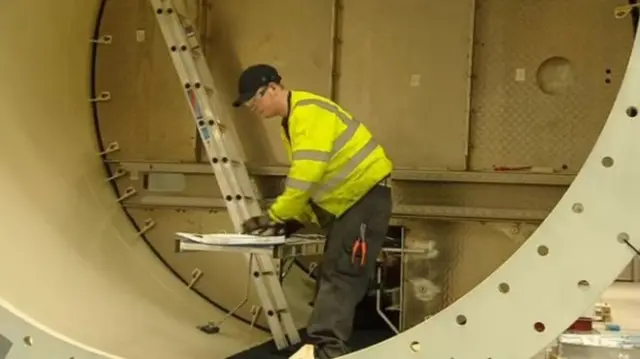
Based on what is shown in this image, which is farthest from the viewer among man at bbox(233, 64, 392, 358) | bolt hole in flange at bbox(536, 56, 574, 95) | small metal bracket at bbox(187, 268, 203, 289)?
small metal bracket at bbox(187, 268, 203, 289)

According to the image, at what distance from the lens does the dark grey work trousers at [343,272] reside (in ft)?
10.2

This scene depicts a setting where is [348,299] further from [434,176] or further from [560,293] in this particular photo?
[560,293]

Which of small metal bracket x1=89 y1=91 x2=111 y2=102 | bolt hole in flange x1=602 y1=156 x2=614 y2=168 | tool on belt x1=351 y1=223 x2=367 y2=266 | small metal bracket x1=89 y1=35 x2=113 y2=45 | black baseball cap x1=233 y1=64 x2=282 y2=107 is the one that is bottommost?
tool on belt x1=351 y1=223 x2=367 y2=266

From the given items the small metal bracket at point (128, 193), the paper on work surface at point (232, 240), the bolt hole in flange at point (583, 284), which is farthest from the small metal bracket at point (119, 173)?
the bolt hole in flange at point (583, 284)

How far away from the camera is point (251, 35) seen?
13.4 ft

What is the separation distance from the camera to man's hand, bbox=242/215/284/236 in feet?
10.2

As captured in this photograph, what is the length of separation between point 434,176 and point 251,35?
3.64ft

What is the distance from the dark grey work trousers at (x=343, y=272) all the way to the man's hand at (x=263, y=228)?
0.74ft

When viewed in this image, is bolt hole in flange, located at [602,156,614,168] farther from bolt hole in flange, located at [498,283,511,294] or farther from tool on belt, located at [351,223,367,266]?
tool on belt, located at [351,223,367,266]

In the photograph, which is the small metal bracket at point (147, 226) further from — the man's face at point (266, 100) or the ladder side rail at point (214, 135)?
the man's face at point (266, 100)

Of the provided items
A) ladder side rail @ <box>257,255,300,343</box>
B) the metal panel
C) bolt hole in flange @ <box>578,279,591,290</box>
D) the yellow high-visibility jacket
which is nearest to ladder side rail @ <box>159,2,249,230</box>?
ladder side rail @ <box>257,255,300,343</box>

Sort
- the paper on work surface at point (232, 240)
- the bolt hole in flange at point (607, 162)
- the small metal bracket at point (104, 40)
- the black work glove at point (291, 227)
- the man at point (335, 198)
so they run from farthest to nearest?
1. the small metal bracket at point (104, 40)
2. the black work glove at point (291, 227)
3. the man at point (335, 198)
4. the paper on work surface at point (232, 240)
5. the bolt hole in flange at point (607, 162)

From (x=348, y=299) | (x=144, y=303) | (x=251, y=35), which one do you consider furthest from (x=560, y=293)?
(x=251, y=35)

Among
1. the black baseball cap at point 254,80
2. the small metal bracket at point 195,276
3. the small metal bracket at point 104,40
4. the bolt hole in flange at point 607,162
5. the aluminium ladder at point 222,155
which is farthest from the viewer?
the small metal bracket at point 104,40
